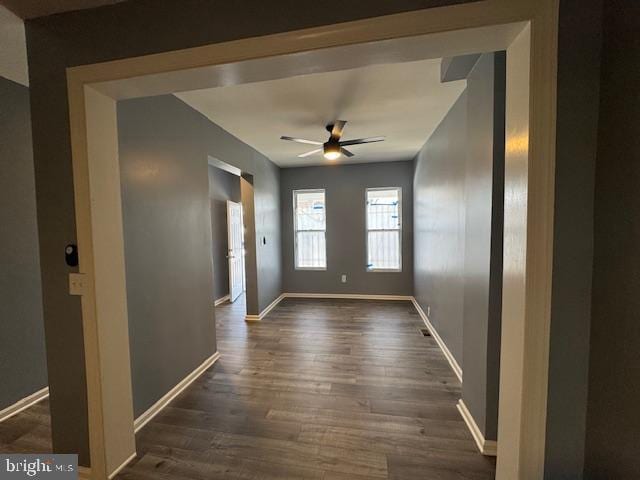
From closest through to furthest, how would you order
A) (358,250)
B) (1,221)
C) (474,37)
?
(474,37)
(1,221)
(358,250)

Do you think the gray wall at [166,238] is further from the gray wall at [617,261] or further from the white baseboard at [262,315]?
the gray wall at [617,261]

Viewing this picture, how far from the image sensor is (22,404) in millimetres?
2115

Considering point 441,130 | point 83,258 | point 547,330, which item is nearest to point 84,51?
point 83,258

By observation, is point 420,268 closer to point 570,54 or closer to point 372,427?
point 372,427

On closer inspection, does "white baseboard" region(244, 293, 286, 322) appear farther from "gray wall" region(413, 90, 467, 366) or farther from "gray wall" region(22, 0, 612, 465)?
"gray wall" region(22, 0, 612, 465)

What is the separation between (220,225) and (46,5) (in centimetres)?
427

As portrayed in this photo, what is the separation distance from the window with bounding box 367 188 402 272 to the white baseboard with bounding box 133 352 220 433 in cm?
339

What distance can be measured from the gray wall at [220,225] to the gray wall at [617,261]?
5.10 meters

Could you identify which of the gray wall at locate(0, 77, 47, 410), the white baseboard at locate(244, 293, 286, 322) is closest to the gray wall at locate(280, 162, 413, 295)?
the white baseboard at locate(244, 293, 286, 322)

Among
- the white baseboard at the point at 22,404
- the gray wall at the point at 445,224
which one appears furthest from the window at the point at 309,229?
the white baseboard at the point at 22,404

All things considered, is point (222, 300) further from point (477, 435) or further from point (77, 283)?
point (477, 435)

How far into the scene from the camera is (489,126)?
1.52 meters

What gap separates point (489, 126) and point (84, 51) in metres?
2.19

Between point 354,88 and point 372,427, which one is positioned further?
point 354,88
